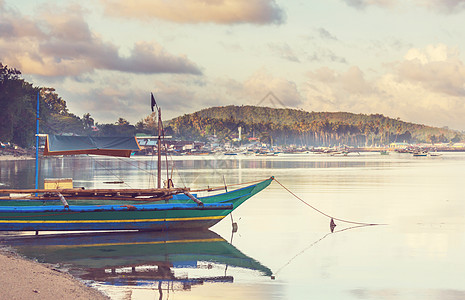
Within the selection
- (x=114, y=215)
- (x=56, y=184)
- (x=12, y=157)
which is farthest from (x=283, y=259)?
(x=12, y=157)

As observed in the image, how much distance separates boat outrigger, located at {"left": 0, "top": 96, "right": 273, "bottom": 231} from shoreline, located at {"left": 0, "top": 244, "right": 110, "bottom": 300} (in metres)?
8.14

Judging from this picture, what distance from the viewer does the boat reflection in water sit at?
17.2 metres

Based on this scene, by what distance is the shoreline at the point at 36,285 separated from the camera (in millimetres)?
11992

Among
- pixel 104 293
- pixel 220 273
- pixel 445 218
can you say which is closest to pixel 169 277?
pixel 220 273

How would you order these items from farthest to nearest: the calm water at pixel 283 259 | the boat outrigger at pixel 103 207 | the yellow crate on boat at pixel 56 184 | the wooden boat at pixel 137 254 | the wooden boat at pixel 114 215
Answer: the yellow crate on boat at pixel 56 184 < the boat outrigger at pixel 103 207 < the wooden boat at pixel 114 215 < the wooden boat at pixel 137 254 < the calm water at pixel 283 259

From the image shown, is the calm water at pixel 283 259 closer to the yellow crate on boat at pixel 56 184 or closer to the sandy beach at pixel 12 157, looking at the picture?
the yellow crate on boat at pixel 56 184

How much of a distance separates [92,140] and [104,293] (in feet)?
44.2

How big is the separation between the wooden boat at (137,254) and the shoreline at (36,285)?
1930mm

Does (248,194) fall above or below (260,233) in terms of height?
above

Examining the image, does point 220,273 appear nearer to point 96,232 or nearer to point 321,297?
point 321,297

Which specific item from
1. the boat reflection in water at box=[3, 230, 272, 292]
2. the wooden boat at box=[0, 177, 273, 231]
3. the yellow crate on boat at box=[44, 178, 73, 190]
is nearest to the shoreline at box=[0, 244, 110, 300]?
the boat reflection in water at box=[3, 230, 272, 292]

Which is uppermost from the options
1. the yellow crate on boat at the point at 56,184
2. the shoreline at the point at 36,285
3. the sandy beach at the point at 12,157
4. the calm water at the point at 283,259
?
the yellow crate on boat at the point at 56,184

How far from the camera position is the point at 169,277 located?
17.3 meters

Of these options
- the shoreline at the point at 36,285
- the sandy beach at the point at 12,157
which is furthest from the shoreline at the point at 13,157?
the shoreline at the point at 36,285
